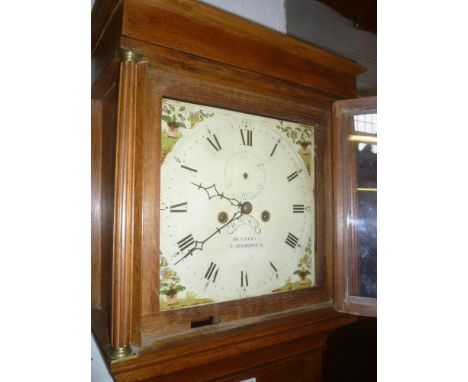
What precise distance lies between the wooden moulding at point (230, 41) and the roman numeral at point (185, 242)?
18.6 inches

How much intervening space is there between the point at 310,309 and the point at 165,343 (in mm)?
497

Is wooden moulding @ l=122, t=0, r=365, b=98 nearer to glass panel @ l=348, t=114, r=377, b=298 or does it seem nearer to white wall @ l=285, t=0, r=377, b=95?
glass panel @ l=348, t=114, r=377, b=298

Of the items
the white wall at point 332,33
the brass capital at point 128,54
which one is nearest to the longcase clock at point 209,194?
the brass capital at point 128,54

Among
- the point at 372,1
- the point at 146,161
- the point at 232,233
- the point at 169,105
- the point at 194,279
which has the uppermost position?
the point at 372,1

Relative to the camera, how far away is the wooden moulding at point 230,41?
29.5 inches

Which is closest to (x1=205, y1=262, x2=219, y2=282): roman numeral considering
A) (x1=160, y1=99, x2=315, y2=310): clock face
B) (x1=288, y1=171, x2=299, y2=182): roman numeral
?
(x1=160, y1=99, x2=315, y2=310): clock face

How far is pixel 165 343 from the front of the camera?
0.76 m

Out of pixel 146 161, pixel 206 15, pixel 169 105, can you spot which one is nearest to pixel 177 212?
pixel 146 161

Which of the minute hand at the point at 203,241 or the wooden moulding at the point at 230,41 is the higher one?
the wooden moulding at the point at 230,41

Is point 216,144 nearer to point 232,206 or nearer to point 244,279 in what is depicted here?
point 232,206

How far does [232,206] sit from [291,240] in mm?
252

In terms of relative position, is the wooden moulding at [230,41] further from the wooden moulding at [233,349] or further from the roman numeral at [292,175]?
the wooden moulding at [233,349]

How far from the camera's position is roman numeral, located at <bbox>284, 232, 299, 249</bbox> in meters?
1.02

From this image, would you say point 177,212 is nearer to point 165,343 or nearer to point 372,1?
point 165,343
